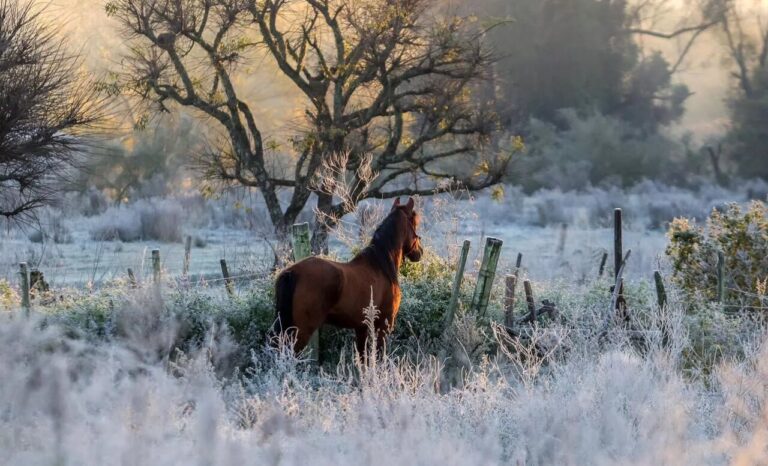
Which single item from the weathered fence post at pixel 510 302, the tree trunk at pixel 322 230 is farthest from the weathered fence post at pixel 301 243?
the tree trunk at pixel 322 230

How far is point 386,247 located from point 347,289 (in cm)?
88

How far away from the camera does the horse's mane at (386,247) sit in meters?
10.6

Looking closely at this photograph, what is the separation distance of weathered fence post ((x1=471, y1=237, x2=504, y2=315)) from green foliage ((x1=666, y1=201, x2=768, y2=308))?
301 cm

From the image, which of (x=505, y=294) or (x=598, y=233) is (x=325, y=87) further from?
(x=598, y=233)

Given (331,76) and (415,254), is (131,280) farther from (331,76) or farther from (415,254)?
(331,76)

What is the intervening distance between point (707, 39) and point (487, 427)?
62.8m

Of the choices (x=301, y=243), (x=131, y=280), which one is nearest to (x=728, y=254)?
(x=301, y=243)

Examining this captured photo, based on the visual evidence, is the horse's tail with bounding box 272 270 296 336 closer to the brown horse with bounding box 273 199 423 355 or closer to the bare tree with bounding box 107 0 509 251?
the brown horse with bounding box 273 199 423 355

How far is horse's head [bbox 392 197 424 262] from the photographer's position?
433 inches

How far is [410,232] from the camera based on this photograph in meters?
11.1

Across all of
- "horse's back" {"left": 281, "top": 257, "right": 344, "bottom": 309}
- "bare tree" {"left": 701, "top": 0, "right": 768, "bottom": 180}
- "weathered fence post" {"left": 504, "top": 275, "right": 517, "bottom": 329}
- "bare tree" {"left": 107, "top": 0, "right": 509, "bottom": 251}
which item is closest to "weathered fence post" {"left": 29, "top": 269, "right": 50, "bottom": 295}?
"horse's back" {"left": 281, "top": 257, "right": 344, "bottom": 309}

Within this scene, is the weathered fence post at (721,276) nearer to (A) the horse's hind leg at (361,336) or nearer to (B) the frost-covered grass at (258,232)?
(B) the frost-covered grass at (258,232)

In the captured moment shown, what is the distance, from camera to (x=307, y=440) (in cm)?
528

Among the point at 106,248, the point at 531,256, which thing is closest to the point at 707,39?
the point at 531,256
